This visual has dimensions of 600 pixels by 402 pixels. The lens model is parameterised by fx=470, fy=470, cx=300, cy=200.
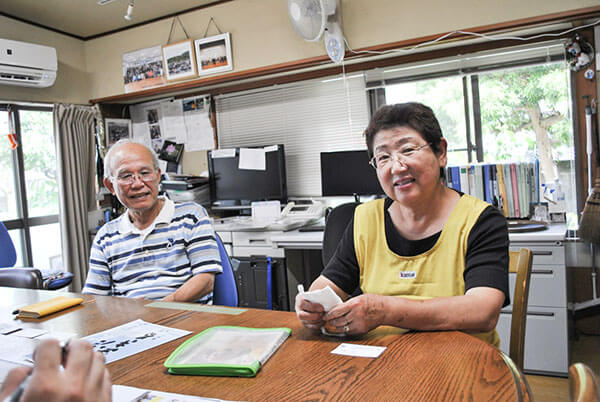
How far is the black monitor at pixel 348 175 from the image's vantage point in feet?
11.5

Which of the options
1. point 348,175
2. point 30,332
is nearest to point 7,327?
point 30,332

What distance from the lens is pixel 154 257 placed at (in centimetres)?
197

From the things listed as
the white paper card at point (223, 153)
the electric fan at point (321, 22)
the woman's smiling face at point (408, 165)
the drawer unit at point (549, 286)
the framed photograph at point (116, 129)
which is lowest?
the drawer unit at point (549, 286)

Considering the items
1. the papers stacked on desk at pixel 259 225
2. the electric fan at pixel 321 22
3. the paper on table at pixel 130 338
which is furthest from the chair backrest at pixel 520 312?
the papers stacked on desk at pixel 259 225

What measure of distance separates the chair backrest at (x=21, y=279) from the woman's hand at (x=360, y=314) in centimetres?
189

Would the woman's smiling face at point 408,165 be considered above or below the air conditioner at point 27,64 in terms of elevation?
below

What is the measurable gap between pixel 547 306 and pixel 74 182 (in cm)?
384

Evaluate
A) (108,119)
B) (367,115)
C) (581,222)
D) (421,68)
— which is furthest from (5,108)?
(581,222)

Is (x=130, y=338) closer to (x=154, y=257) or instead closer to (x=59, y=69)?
(x=154, y=257)

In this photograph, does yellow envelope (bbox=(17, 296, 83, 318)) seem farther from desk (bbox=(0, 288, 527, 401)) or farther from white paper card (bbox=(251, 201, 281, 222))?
white paper card (bbox=(251, 201, 281, 222))

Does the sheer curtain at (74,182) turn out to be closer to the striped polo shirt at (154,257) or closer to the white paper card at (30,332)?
the striped polo shirt at (154,257)

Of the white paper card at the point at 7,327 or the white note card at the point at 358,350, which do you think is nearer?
the white note card at the point at 358,350

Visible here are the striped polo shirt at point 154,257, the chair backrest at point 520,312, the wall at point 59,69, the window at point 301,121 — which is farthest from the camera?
the wall at point 59,69

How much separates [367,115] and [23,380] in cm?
347
